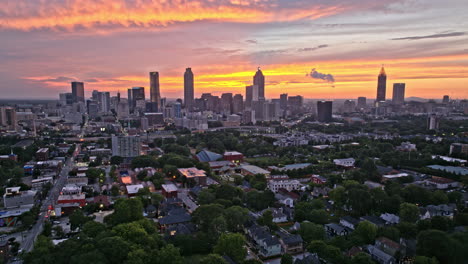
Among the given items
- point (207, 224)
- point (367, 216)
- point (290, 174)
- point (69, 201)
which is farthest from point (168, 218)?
point (290, 174)

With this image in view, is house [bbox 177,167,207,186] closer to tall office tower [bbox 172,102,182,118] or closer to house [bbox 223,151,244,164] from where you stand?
house [bbox 223,151,244,164]

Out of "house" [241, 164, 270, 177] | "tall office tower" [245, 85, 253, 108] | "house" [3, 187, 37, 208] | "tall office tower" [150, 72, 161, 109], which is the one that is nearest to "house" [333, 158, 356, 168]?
"house" [241, 164, 270, 177]

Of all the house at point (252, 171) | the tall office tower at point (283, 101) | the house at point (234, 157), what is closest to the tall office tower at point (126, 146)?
the house at point (234, 157)

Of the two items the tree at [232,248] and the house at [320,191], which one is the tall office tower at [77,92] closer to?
the house at [320,191]

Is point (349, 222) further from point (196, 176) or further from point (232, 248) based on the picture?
point (196, 176)

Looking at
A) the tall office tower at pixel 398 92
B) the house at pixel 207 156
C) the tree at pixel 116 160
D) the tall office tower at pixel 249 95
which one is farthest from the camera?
the tall office tower at pixel 398 92

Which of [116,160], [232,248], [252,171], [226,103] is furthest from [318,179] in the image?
[226,103]
